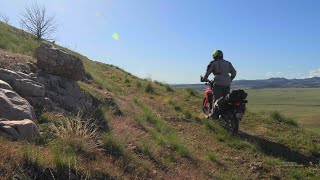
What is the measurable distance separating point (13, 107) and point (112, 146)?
6.02ft

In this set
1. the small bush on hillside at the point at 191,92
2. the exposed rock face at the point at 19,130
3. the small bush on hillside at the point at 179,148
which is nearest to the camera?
the exposed rock face at the point at 19,130

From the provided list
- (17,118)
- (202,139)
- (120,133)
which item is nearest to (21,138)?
(17,118)

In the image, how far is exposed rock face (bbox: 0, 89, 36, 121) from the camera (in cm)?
632

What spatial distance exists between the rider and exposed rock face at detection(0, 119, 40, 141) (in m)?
7.75

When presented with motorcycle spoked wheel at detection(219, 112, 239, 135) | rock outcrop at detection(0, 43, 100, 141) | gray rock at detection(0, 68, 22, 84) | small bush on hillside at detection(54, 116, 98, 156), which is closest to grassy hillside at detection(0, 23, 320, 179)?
small bush on hillside at detection(54, 116, 98, 156)

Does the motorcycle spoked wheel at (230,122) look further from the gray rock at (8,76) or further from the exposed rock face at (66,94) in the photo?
the gray rock at (8,76)

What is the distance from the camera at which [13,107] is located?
21.3 feet

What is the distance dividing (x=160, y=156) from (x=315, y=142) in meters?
5.99

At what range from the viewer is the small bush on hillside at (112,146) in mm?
6632

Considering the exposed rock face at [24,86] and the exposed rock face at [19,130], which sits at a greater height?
the exposed rock face at [24,86]

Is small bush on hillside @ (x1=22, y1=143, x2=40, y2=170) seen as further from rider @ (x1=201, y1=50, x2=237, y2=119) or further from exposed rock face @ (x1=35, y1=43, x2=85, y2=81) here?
rider @ (x1=201, y1=50, x2=237, y2=119)

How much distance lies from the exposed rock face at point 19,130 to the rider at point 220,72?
7.75 metres

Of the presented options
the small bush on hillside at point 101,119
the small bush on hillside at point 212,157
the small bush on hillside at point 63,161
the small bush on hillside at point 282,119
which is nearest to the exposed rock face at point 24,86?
the small bush on hillside at point 101,119

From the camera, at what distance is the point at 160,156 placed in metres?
7.72
